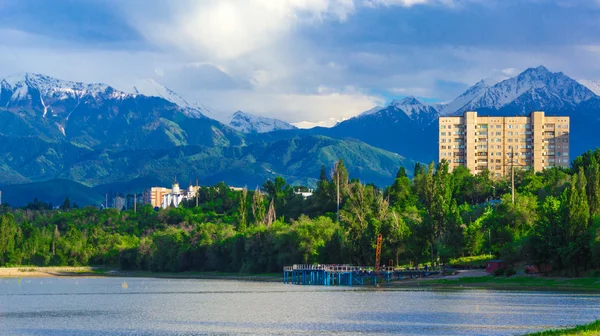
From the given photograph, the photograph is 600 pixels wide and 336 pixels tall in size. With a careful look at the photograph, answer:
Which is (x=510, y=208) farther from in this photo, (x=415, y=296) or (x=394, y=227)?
(x=415, y=296)

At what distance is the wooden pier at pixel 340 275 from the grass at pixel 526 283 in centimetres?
889

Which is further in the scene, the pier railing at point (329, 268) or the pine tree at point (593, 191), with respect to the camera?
the pier railing at point (329, 268)

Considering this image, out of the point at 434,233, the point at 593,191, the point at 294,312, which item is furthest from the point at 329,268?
the point at 294,312

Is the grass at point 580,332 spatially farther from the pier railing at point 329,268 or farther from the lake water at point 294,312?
the pier railing at point 329,268

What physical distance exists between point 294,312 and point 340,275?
190ft

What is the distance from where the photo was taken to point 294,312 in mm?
91812

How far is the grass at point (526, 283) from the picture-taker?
111800 millimetres

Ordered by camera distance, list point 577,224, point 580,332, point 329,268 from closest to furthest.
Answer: point 580,332 → point 577,224 → point 329,268

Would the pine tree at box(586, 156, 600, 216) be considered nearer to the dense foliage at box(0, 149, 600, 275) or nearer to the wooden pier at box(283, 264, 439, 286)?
the dense foliage at box(0, 149, 600, 275)

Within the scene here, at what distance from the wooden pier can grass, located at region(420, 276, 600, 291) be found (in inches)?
350

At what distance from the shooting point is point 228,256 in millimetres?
189500

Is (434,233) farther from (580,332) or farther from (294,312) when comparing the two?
(580,332)

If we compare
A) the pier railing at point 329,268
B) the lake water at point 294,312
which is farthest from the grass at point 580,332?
the pier railing at point 329,268

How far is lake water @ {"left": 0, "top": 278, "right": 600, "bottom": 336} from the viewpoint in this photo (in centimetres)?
7488
